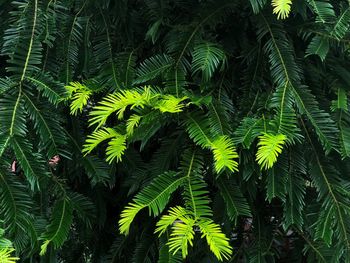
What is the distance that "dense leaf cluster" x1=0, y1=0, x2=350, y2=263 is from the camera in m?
1.23

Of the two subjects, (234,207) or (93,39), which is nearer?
(234,207)

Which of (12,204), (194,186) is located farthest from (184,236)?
(12,204)

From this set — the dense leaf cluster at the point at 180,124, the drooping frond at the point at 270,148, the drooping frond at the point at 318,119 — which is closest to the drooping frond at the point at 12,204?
the dense leaf cluster at the point at 180,124

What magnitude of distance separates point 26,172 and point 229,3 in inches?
37.2

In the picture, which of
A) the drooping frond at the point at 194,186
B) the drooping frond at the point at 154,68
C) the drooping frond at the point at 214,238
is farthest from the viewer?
the drooping frond at the point at 154,68

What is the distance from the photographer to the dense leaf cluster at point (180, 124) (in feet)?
4.05

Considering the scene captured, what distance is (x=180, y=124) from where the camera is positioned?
1.39m

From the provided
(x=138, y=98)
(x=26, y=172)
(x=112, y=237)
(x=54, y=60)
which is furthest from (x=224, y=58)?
(x=112, y=237)

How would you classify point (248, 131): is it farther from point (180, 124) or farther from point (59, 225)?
point (59, 225)

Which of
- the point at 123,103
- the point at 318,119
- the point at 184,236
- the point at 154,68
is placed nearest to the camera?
the point at 184,236

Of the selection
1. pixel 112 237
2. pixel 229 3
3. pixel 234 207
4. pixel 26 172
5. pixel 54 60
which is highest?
pixel 229 3

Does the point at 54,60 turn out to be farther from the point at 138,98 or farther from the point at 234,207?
the point at 234,207

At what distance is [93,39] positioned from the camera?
1615 millimetres

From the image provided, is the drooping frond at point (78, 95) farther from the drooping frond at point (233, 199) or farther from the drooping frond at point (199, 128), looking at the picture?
the drooping frond at point (233, 199)
